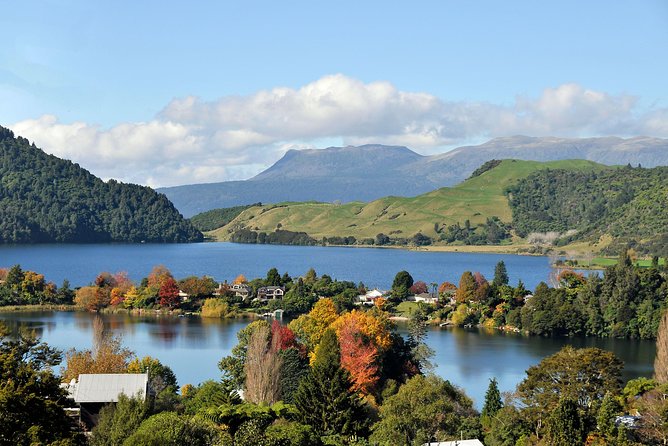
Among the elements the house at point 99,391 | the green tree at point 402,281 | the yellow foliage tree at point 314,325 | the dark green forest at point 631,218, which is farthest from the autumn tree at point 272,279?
the dark green forest at point 631,218

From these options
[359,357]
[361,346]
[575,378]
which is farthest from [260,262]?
[575,378]

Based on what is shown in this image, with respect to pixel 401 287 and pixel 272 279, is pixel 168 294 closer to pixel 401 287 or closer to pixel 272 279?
pixel 272 279

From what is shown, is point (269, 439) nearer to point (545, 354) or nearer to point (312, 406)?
point (312, 406)

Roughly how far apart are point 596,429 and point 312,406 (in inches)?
344

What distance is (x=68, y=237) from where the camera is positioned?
19025 centimetres

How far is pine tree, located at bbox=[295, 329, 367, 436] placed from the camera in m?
27.4

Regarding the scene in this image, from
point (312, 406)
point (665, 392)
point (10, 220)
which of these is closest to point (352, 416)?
point (312, 406)

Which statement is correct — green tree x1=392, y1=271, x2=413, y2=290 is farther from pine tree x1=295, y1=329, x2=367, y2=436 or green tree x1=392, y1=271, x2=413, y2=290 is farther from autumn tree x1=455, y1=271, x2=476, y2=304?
pine tree x1=295, y1=329, x2=367, y2=436

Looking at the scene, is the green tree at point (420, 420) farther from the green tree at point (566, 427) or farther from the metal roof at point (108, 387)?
the metal roof at point (108, 387)

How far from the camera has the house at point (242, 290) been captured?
251 ft

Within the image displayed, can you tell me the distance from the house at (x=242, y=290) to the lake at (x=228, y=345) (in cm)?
849

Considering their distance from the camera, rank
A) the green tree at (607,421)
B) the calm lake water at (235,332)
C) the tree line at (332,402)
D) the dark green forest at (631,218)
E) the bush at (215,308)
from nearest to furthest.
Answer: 1. the tree line at (332,402)
2. the green tree at (607,421)
3. the calm lake water at (235,332)
4. the bush at (215,308)
5. the dark green forest at (631,218)

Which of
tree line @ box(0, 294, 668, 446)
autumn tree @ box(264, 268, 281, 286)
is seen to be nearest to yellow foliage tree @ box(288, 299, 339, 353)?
tree line @ box(0, 294, 668, 446)

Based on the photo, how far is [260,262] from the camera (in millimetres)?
133625
